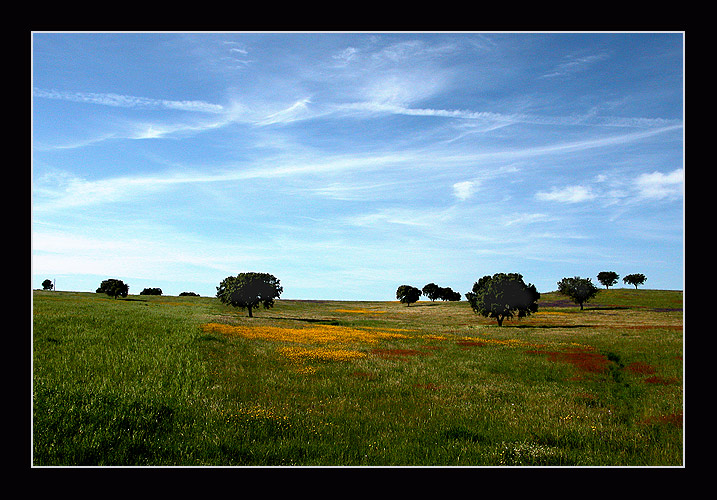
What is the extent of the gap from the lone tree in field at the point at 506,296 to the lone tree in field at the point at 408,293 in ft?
271

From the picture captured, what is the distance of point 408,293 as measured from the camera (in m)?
151

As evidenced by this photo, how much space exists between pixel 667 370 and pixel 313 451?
20.9 metres

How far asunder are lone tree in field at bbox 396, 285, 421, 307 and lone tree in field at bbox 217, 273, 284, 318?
82580 mm

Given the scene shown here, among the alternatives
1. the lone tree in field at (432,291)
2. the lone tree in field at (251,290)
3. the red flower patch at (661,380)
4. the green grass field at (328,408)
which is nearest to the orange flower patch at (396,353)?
the green grass field at (328,408)

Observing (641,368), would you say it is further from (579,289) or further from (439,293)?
(439,293)

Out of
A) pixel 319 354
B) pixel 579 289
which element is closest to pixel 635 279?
pixel 579 289

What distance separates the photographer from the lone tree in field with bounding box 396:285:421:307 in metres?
151

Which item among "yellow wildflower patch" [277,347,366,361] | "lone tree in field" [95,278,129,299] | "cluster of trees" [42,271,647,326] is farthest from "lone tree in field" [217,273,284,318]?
"yellow wildflower patch" [277,347,366,361]

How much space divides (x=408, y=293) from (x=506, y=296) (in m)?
87.0

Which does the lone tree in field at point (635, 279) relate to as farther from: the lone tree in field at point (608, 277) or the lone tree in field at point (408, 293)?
the lone tree in field at point (408, 293)

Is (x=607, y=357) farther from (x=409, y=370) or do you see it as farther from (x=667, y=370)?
(x=409, y=370)

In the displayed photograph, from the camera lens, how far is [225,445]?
8258 millimetres

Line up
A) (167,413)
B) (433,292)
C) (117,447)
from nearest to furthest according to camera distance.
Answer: (117,447) < (167,413) < (433,292)
